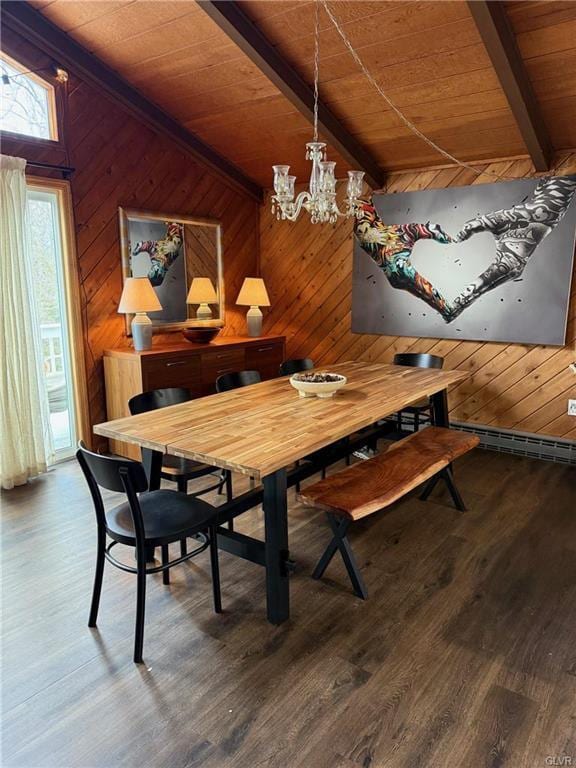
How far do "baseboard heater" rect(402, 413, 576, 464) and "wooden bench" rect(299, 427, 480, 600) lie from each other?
1.42m

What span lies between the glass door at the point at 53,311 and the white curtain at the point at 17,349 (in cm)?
12

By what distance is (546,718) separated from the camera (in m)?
1.79

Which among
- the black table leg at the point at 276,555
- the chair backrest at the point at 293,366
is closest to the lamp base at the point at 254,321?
the chair backrest at the point at 293,366

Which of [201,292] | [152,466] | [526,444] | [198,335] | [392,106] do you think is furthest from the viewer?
[201,292]

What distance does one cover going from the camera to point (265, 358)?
202 inches

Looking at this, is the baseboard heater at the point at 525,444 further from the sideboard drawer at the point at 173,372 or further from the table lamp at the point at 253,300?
the sideboard drawer at the point at 173,372

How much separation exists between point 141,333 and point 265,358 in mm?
1366

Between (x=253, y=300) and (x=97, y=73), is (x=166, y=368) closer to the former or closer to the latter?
(x=253, y=300)

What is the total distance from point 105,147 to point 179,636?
3603mm

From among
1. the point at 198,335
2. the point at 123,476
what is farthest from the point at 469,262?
the point at 123,476

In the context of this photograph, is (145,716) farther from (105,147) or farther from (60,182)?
(105,147)

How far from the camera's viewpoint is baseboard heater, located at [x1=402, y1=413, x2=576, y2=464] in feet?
13.7

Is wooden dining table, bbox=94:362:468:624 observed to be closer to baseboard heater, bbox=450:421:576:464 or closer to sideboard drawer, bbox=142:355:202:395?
sideboard drawer, bbox=142:355:202:395

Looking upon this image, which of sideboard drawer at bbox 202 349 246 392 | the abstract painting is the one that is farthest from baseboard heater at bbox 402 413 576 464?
sideboard drawer at bbox 202 349 246 392
